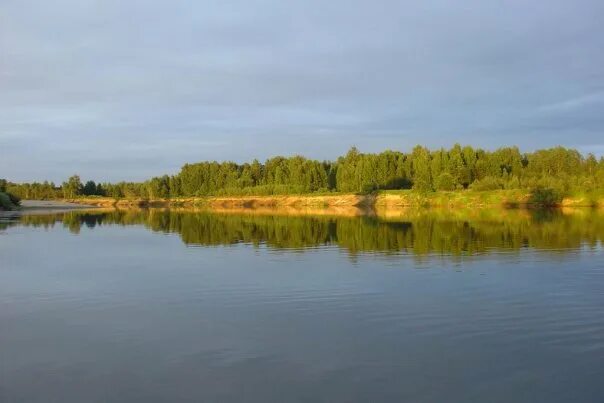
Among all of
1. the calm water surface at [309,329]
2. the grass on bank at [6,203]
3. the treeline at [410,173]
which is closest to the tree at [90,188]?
the treeline at [410,173]

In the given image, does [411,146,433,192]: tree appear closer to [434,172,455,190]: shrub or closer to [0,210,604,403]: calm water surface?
[434,172,455,190]: shrub

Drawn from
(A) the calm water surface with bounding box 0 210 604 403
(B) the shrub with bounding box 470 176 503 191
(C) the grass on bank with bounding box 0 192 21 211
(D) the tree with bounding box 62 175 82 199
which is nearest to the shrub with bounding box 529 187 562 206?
(B) the shrub with bounding box 470 176 503 191

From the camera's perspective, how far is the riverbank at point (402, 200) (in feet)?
242

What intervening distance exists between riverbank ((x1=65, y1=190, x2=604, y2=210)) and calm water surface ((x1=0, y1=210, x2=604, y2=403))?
57.3m

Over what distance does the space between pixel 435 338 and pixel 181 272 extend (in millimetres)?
11134

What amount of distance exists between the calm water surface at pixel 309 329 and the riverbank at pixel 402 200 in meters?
57.3

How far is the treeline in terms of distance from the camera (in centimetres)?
8419

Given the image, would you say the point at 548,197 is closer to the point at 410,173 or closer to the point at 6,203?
the point at 410,173

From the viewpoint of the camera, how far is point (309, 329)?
34.5 ft

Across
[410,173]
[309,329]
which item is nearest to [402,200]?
[410,173]

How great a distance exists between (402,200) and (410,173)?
21466 mm

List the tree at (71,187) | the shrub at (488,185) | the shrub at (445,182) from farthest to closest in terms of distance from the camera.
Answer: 1. the tree at (71,187)
2. the shrub at (445,182)
3. the shrub at (488,185)

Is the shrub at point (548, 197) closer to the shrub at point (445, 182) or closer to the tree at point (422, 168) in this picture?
the shrub at point (445, 182)

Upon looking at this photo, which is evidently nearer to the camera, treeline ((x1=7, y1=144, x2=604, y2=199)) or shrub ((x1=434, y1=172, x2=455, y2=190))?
treeline ((x1=7, y1=144, x2=604, y2=199))
